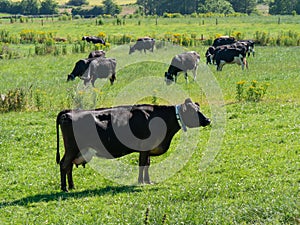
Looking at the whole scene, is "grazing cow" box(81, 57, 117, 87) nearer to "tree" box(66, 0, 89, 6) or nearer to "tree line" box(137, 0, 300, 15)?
"tree line" box(137, 0, 300, 15)

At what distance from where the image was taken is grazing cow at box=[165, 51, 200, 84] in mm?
25625

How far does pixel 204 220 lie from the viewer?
8.70 m

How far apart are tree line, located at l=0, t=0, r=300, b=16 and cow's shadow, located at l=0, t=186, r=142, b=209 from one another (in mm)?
81801

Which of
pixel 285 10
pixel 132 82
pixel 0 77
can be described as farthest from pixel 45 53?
pixel 285 10

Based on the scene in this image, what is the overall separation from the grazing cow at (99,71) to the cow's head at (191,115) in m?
14.4

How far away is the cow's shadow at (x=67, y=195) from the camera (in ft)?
33.9

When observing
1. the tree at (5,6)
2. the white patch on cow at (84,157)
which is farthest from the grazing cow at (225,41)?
the tree at (5,6)

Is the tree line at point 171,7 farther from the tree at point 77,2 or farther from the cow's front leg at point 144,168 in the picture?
the cow's front leg at point 144,168

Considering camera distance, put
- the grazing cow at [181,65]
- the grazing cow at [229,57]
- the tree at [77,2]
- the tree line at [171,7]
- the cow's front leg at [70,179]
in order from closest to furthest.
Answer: the cow's front leg at [70,179] < the grazing cow at [181,65] < the grazing cow at [229,57] < the tree line at [171,7] < the tree at [77,2]

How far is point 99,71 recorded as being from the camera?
26031mm

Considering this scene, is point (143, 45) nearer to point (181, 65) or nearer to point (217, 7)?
point (181, 65)

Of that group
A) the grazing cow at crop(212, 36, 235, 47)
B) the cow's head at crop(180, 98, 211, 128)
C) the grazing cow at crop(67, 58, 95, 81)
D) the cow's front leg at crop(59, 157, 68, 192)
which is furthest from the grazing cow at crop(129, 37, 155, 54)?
the cow's front leg at crop(59, 157, 68, 192)

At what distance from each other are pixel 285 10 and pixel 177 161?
81402mm

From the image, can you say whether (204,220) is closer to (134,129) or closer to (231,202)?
(231,202)
